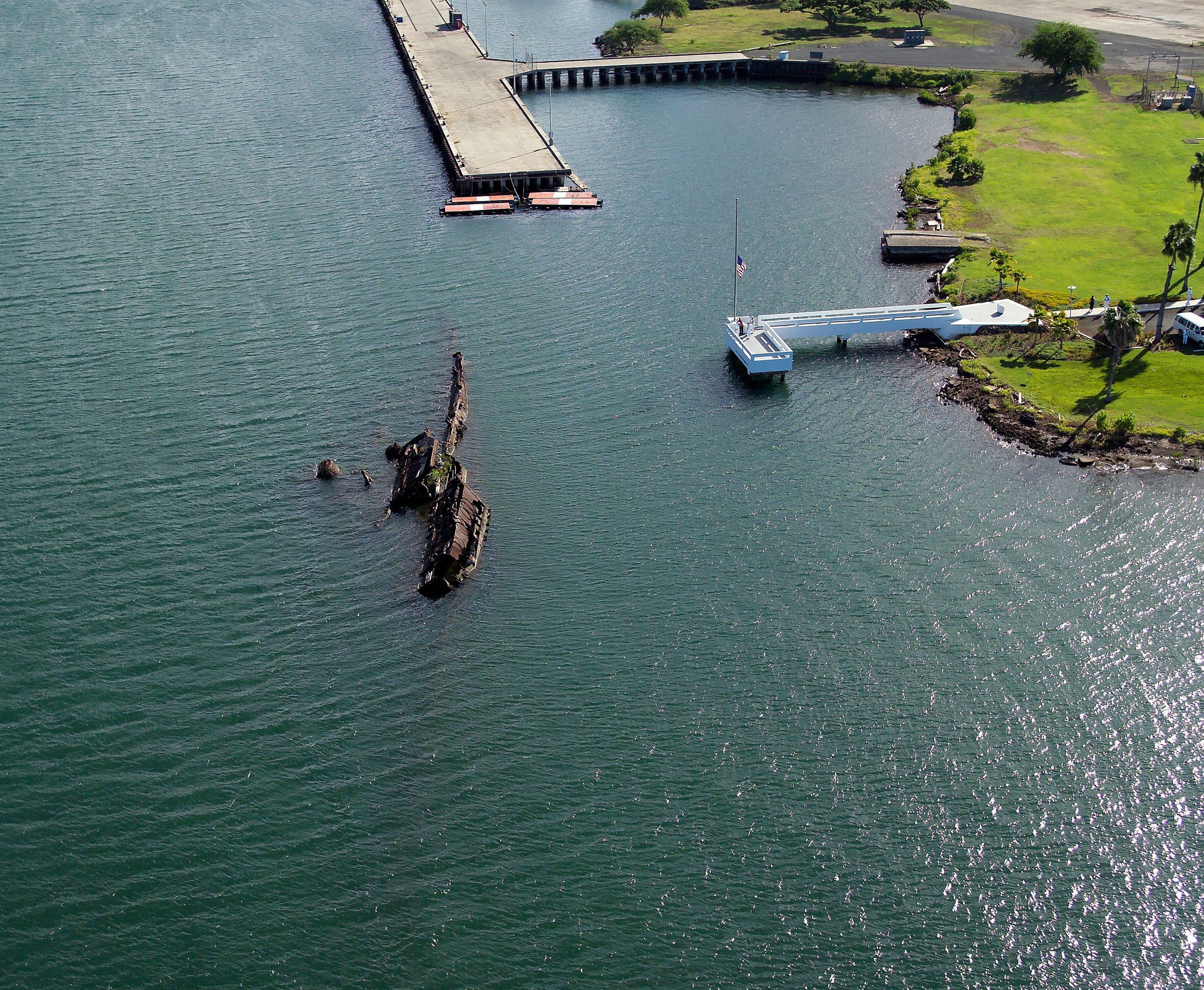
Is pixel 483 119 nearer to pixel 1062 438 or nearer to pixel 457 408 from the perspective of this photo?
pixel 457 408

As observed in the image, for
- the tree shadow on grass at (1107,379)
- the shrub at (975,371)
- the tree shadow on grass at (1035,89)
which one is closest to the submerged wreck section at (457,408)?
the shrub at (975,371)

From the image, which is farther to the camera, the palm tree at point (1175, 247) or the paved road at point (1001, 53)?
the paved road at point (1001, 53)

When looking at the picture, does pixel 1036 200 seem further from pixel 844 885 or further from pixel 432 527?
pixel 844 885

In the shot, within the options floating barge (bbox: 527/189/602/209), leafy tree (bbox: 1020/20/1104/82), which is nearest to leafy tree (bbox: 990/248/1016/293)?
floating barge (bbox: 527/189/602/209)

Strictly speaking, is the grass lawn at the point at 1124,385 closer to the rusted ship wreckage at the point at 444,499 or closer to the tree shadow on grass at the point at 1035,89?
the rusted ship wreckage at the point at 444,499

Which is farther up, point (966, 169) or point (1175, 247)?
point (1175, 247)

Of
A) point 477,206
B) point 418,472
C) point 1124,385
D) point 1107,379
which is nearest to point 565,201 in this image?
point 477,206

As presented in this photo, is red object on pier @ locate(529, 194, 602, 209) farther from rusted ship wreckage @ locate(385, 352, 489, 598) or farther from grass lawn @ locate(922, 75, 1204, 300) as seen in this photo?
rusted ship wreckage @ locate(385, 352, 489, 598)
